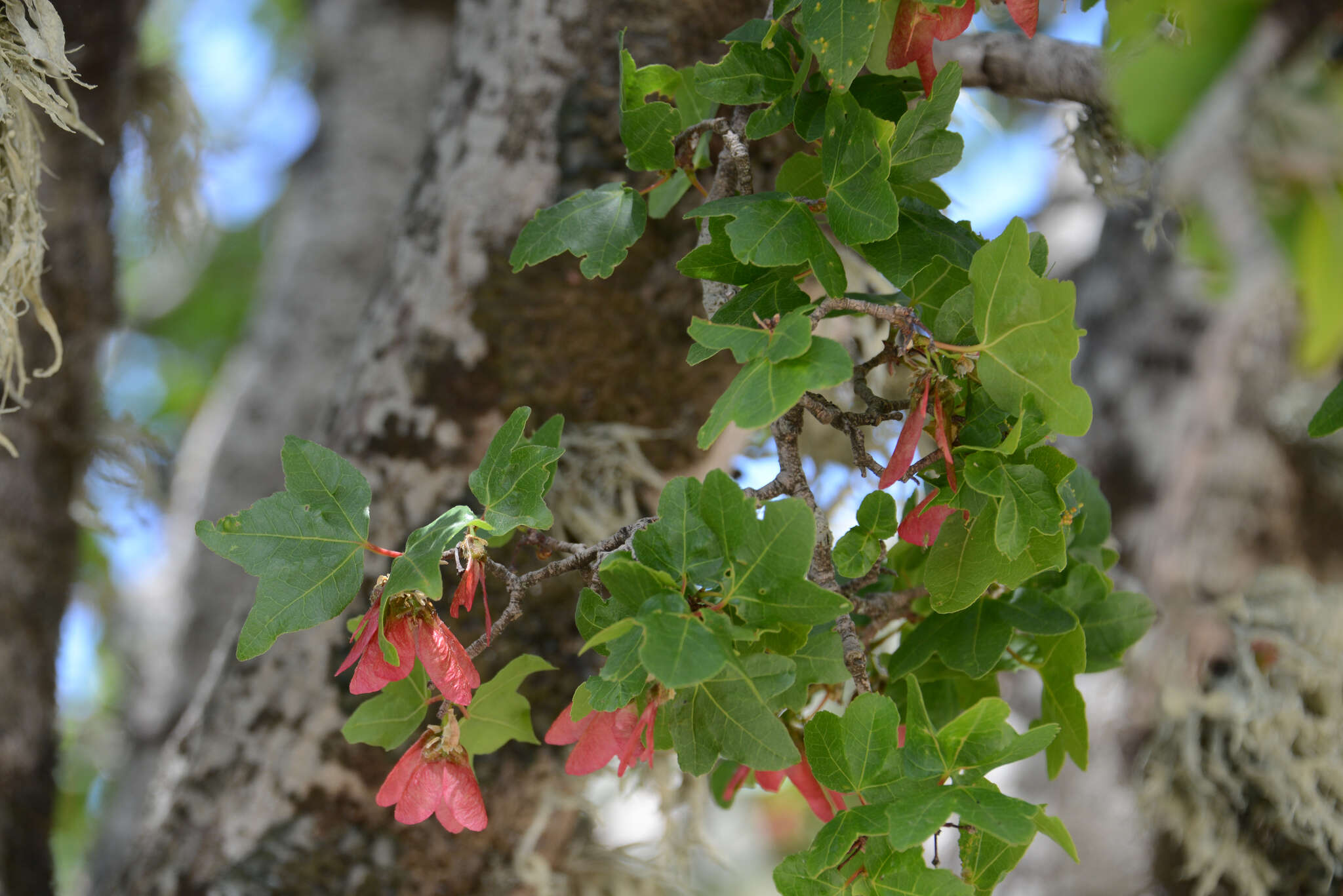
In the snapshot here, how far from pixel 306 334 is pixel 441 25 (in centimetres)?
75

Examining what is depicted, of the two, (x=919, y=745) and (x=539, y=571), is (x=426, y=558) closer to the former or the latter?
(x=539, y=571)

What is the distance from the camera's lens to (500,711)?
1.96 ft

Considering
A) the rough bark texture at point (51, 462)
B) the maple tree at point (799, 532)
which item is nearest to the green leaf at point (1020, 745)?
the maple tree at point (799, 532)

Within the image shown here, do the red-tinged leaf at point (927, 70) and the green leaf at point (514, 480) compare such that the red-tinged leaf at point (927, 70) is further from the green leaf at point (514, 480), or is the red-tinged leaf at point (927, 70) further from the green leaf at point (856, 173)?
the green leaf at point (514, 480)

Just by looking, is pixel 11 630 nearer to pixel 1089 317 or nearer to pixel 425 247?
pixel 425 247

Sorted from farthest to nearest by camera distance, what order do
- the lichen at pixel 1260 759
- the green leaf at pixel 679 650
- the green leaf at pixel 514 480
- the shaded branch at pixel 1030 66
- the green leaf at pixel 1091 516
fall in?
the lichen at pixel 1260 759, the shaded branch at pixel 1030 66, the green leaf at pixel 1091 516, the green leaf at pixel 514 480, the green leaf at pixel 679 650

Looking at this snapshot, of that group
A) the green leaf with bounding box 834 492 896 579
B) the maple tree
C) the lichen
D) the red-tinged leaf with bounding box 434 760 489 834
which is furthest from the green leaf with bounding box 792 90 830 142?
the lichen

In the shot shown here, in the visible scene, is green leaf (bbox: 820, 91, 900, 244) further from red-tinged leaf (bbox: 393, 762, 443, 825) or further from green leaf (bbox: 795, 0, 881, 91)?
red-tinged leaf (bbox: 393, 762, 443, 825)

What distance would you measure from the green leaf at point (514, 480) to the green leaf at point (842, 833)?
8.8 inches

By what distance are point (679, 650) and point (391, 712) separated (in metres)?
0.29

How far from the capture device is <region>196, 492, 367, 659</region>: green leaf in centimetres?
47

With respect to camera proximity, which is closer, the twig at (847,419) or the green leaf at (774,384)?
the green leaf at (774,384)

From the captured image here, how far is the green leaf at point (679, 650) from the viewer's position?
386mm

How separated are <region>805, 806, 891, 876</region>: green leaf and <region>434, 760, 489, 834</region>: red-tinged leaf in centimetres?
20
